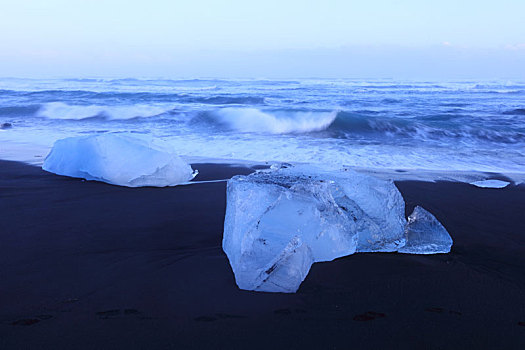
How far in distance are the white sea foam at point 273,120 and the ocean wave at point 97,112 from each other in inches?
101

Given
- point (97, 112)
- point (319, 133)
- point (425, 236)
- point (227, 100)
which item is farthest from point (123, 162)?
point (227, 100)

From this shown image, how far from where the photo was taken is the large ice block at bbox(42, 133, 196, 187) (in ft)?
13.0

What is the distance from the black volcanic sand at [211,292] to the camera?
5.31 feet

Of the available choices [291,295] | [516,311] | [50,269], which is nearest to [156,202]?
[50,269]

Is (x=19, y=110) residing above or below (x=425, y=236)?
below

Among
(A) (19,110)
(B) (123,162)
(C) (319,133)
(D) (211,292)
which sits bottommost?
(C) (319,133)

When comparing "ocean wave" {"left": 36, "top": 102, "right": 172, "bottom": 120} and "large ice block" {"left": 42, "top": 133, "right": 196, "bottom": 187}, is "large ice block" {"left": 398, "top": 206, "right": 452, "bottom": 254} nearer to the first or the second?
"large ice block" {"left": 42, "top": 133, "right": 196, "bottom": 187}

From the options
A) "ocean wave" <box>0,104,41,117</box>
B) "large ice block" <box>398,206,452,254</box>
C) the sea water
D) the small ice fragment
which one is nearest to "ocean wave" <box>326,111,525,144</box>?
the sea water

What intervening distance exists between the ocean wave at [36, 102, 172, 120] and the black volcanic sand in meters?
10.5

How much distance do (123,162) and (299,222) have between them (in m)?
2.43

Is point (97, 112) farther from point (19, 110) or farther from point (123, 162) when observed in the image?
point (123, 162)

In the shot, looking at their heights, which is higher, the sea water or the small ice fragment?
the small ice fragment

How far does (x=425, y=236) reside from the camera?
2.53 metres

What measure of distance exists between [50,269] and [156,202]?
1313 mm
